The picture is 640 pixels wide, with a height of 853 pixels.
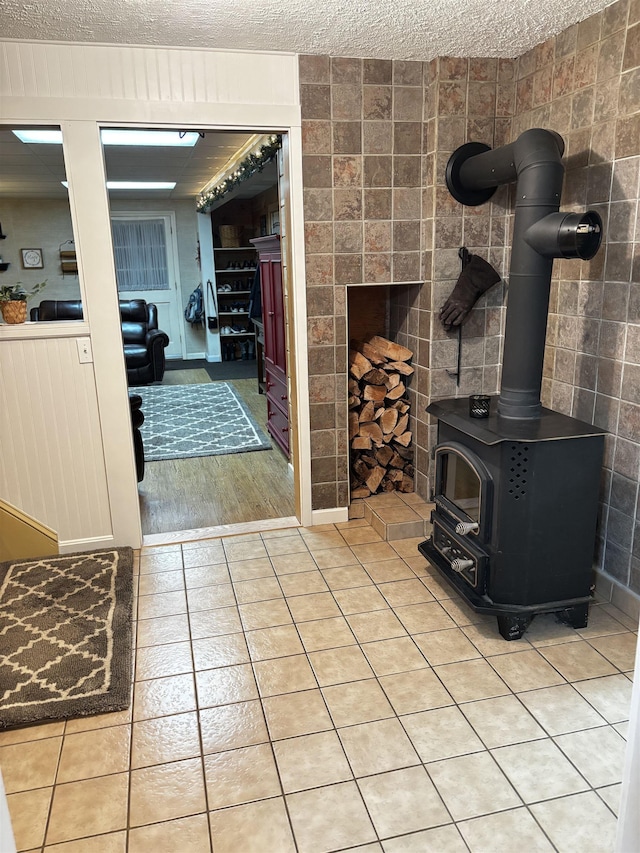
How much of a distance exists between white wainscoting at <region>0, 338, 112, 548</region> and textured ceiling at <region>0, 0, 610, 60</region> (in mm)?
1327

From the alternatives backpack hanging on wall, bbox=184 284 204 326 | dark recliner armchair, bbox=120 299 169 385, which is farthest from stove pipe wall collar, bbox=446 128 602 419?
backpack hanging on wall, bbox=184 284 204 326

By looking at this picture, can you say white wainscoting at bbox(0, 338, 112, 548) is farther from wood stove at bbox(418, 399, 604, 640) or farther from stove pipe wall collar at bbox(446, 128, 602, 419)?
stove pipe wall collar at bbox(446, 128, 602, 419)

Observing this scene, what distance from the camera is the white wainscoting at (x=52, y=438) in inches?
118

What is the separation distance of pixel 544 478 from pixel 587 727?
831 mm

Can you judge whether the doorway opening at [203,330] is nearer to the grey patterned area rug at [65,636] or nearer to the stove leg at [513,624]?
the grey patterned area rug at [65,636]

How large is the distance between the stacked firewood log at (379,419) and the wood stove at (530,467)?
0.99 meters

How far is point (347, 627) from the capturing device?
2543 millimetres

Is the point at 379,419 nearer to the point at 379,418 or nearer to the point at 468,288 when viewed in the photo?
the point at 379,418

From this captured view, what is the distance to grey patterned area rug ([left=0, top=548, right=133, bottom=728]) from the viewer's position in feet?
7.00

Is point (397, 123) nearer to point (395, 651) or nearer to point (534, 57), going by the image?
point (534, 57)

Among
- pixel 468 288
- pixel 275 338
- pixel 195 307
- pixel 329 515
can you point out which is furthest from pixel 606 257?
pixel 195 307

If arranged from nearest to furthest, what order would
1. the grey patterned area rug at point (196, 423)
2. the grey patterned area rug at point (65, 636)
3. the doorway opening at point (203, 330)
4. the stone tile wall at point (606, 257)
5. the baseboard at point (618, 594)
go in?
the grey patterned area rug at point (65, 636) < the stone tile wall at point (606, 257) < the baseboard at point (618, 594) < the doorway opening at point (203, 330) < the grey patterned area rug at point (196, 423)

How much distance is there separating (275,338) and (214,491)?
1285 millimetres

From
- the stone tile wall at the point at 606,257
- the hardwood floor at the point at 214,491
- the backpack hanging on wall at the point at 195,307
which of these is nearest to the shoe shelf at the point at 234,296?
the backpack hanging on wall at the point at 195,307
